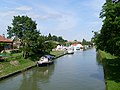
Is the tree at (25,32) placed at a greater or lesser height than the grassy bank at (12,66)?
greater

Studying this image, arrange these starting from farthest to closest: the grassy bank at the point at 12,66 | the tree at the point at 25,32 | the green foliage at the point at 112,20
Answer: the tree at the point at 25,32 → the grassy bank at the point at 12,66 → the green foliage at the point at 112,20

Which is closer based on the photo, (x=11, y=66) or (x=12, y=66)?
(x=11, y=66)

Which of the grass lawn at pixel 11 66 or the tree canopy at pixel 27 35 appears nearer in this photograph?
the grass lawn at pixel 11 66

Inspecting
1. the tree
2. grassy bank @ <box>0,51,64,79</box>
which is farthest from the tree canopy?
grassy bank @ <box>0,51,64,79</box>

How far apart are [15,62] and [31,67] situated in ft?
9.35

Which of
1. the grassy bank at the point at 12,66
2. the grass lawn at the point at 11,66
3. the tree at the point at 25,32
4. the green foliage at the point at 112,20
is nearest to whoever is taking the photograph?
the green foliage at the point at 112,20

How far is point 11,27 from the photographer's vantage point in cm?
6769

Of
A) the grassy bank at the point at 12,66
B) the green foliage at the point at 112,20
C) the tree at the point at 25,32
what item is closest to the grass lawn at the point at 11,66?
the grassy bank at the point at 12,66

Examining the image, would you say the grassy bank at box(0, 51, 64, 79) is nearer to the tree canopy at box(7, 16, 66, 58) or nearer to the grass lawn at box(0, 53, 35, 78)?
the grass lawn at box(0, 53, 35, 78)

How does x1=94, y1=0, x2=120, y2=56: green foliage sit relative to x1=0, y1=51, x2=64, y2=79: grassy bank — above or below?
above

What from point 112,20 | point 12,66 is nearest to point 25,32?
point 12,66

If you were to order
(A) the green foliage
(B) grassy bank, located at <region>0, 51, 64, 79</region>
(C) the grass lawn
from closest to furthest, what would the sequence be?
1. (A) the green foliage
2. (B) grassy bank, located at <region>0, 51, 64, 79</region>
3. (C) the grass lawn

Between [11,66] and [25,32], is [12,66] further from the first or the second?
[25,32]

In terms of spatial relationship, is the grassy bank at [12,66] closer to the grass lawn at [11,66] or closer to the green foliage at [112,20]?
the grass lawn at [11,66]
